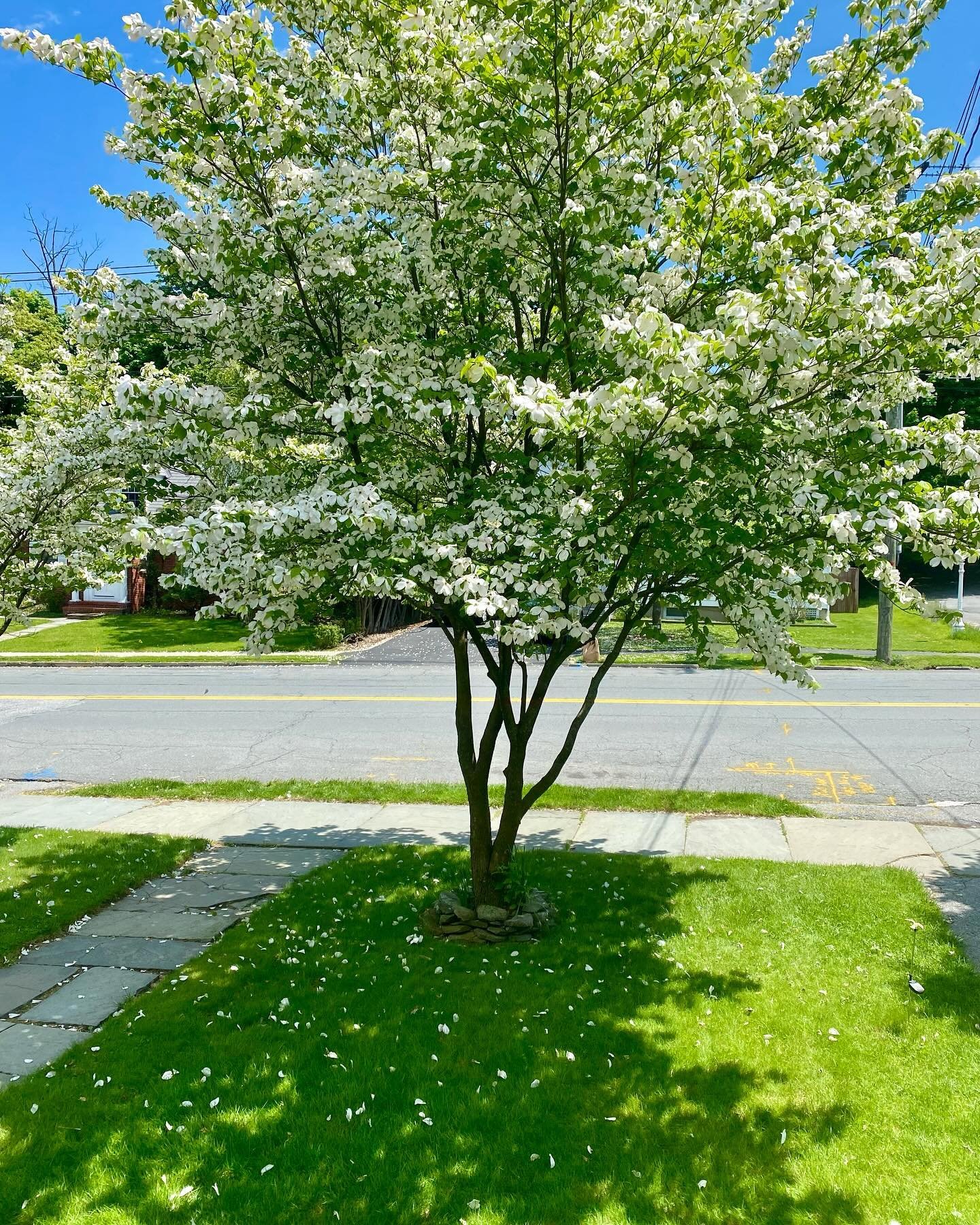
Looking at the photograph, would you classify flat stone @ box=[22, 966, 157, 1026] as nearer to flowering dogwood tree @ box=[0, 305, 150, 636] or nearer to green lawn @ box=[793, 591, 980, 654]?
flowering dogwood tree @ box=[0, 305, 150, 636]

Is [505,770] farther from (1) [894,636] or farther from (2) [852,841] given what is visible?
(1) [894,636]

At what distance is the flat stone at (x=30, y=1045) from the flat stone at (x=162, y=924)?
4.47 ft

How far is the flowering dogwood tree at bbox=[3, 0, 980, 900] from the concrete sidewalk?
272 cm

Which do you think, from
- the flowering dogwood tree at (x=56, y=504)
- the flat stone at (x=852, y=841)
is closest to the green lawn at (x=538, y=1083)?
the flat stone at (x=852, y=841)

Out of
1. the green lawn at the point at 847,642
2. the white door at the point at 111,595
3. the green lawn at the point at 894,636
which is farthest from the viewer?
the white door at the point at 111,595

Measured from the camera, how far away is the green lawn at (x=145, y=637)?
81.1ft

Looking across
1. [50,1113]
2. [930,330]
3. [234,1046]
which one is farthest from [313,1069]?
[930,330]

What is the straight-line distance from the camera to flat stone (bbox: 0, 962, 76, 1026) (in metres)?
5.58

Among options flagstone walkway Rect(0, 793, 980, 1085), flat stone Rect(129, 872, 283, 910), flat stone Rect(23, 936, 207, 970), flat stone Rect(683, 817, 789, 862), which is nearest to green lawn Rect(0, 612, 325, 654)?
flagstone walkway Rect(0, 793, 980, 1085)

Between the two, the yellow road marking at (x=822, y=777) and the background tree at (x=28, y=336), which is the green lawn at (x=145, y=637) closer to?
the background tree at (x=28, y=336)

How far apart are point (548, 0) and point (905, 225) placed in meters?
2.46

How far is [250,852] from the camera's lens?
27.9 feet

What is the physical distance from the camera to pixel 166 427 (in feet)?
17.8

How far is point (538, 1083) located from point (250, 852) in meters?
4.83
